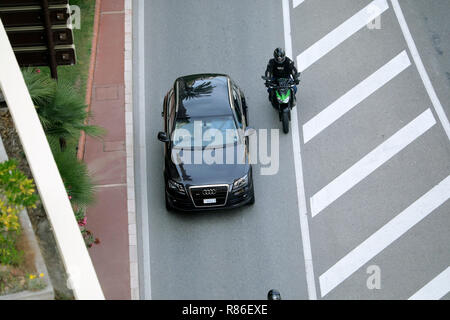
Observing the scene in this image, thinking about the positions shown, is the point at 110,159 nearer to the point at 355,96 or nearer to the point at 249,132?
the point at 249,132

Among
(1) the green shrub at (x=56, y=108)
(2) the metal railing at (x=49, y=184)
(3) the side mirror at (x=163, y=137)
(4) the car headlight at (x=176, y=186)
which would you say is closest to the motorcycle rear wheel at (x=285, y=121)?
(3) the side mirror at (x=163, y=137)

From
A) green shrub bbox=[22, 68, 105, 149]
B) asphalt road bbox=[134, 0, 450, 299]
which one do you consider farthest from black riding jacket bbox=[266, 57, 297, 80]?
green shrub bbox=[22, 68, 105, 149]

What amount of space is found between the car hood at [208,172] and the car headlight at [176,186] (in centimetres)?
11

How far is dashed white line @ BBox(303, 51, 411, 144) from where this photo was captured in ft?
59.3

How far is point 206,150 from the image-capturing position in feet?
52.5

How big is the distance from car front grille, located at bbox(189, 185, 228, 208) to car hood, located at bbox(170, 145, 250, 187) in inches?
4.2

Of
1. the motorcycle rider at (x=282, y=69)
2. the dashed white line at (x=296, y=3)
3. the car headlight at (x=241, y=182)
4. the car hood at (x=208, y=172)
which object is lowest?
the car headlight at (x=241, y=182)

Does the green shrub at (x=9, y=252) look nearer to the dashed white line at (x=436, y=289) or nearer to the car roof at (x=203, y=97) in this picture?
the car roof at (x=203, y=97)

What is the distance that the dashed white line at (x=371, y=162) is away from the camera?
1653 centimetres

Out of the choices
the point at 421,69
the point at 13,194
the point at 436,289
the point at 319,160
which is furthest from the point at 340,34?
the point at 13,194

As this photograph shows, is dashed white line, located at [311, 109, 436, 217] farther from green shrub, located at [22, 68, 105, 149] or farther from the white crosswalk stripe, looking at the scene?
green shrub, located at [22, 68, 105, 149]

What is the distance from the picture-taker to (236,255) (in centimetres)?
1556

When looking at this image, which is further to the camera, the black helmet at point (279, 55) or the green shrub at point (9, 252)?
the black helmet at point (279, 55)
